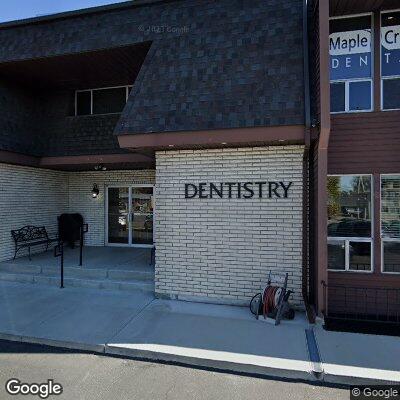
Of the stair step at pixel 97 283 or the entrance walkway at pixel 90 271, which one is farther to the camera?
the entrance walkway at pixel 90 271

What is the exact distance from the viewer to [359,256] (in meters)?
6.45

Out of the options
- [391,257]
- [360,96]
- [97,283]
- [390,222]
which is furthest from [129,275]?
[360,96]

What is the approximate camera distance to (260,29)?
6.86m

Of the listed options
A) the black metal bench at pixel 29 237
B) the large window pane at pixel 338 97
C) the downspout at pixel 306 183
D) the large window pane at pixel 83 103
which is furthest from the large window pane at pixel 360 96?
the black metal bench at pixel 29 237

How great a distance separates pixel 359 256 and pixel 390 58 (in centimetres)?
387

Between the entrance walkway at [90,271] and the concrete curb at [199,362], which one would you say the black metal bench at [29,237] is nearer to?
the entrance walkway at [90,271]

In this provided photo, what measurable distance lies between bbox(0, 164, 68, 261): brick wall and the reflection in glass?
1.68 meters

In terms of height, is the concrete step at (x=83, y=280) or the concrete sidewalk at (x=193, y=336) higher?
the concrete step at (x=83, y=280)

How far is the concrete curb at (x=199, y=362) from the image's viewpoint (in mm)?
4105

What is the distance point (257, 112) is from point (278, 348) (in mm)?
4010

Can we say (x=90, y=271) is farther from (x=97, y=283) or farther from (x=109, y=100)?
(x=109, y=100)

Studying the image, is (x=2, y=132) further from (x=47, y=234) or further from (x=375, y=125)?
(x=375, y=125)

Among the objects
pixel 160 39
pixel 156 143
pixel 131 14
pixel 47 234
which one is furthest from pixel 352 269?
pixel 47 234

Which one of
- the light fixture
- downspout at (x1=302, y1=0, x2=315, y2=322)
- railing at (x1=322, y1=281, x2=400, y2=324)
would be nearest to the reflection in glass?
the light fixture
